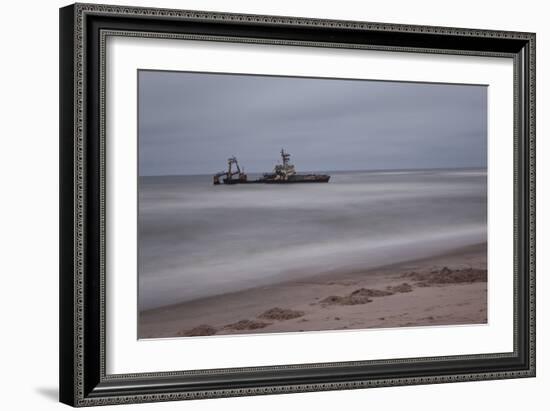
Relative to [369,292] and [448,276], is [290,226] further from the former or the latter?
[448,276]

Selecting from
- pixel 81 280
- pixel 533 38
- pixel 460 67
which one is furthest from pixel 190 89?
pixel 533 38

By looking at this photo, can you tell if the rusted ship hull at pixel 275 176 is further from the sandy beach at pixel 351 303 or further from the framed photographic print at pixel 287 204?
the sandy beach at pixel 351 303

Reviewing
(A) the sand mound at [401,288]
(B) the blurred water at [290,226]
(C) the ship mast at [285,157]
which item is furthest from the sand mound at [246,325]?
(C) the ship mast at [285,157]

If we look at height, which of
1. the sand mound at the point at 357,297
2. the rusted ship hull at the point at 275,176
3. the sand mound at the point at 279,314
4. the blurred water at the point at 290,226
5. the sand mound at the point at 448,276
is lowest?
the sand mound at the point at 279,314

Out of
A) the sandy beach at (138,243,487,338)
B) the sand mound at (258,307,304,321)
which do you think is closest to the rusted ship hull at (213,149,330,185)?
the sandy beach at (138,243,487,338)

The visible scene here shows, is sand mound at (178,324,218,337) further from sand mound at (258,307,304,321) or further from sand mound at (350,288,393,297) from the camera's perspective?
sand mound at (350,288,393,297)

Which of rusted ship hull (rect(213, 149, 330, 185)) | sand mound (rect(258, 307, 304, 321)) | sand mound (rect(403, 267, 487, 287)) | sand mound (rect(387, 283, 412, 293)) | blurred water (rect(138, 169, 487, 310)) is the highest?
rusted ship hull (rect(213, 149, 330, 185))

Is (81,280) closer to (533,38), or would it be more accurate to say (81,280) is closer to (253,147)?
(253,147)
